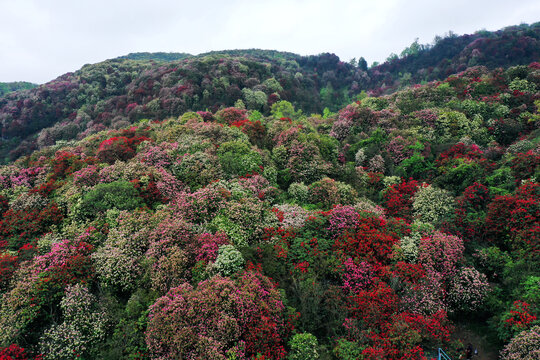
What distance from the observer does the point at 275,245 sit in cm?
1589

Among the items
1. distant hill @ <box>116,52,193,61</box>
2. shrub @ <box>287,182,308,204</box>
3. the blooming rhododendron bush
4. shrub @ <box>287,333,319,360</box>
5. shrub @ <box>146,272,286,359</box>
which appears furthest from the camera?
distant hill @ <box>116,52,193,61</box>

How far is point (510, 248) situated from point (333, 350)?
13.2m

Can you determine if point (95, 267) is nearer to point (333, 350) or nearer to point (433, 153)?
point (333, 350)

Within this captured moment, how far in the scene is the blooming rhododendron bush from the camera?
1180cm

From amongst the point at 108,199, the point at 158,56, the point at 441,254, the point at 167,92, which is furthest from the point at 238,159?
the point at 158,56

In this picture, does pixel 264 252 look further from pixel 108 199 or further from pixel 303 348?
pixel 108 199

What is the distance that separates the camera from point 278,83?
68688 millimetres

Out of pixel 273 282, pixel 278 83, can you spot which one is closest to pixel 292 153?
pixel 273 282

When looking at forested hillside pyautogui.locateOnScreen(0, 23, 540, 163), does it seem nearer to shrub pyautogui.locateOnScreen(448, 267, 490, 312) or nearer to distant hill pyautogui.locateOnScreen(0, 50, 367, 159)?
distant hill pyautogui.locateOnScreen(0, 50, 367, 159)

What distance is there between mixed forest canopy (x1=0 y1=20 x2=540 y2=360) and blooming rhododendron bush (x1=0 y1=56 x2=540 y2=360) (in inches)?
3.6

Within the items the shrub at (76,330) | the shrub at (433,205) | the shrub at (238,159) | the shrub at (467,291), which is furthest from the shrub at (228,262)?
the shrub at (433,205)

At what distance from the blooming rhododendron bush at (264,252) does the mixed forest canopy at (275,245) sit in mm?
91

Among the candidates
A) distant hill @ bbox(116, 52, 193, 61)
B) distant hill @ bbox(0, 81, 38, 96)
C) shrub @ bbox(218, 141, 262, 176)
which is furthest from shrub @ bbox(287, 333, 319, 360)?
distant hill @ bbox(116, 52, 193, 61)

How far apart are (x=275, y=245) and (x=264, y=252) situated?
2.74 feet
